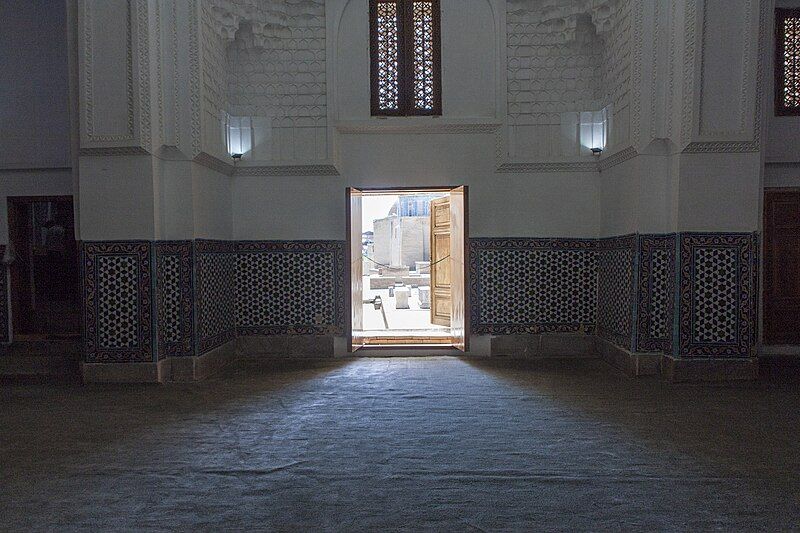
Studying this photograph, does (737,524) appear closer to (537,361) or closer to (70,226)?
(537,361)

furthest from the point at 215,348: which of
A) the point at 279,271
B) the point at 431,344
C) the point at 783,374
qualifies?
the point at 783,374

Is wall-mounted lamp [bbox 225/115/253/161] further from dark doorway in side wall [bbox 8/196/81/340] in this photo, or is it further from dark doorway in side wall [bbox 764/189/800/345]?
dark doorway in side wall [bbox 764/189/800/345]

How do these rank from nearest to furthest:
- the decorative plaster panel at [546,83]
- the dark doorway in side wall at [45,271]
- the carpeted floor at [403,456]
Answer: the carpeted floor at [403,456] → the decorative plaster panel at [546,83] → the dark doorway in side wall at [45,271]

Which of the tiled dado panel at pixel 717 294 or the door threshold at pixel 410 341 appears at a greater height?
the tiled dado panel at pixel 717 294

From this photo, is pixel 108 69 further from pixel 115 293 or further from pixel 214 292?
pixel 214 292

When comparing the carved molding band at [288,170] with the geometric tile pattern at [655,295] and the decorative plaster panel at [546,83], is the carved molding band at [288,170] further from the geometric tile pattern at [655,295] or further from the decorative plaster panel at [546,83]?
the geometric tile pattern at [655,295]

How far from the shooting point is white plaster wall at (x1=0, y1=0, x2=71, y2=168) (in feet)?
18.6

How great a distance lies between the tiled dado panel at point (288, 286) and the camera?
5410 millimetres

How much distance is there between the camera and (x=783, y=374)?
4.53 metres

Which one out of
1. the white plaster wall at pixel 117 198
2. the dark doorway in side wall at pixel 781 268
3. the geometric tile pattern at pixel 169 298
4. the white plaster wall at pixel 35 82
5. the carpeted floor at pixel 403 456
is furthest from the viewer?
the white plaster wall at pixel 35 82

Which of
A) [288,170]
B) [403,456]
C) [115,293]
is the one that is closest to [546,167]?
[288,170]

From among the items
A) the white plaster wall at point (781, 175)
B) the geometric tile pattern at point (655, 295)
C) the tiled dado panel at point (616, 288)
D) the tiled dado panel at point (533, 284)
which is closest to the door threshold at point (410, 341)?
the tiled dado panel at point (533, 284)

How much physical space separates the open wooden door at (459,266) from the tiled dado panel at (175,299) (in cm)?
243

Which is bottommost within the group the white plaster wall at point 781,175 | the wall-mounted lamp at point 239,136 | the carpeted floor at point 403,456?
the carpeted floor at point 403,456
